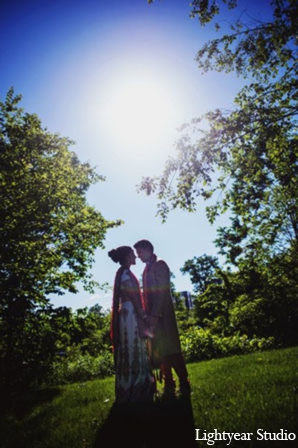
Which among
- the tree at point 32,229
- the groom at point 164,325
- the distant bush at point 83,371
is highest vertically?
the tree at point 32,229

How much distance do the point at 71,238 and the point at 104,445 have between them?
32.8 feet

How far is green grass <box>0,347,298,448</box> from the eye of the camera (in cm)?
327

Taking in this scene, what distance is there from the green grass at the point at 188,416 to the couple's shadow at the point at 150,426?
0.01 metres

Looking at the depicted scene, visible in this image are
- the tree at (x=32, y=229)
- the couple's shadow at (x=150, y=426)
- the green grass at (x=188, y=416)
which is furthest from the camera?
the tree at (x=32, y=229)

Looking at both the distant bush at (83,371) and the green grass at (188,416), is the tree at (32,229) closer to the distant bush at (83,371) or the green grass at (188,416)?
the distant bush at (83,371)

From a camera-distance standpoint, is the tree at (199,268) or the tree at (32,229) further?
the tree at (199,268)

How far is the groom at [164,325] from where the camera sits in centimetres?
482

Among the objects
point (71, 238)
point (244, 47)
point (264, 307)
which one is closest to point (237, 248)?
point (264, 307)

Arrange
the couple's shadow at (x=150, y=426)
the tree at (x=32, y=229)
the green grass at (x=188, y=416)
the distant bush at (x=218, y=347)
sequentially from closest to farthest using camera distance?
the couple's shadow at (x=150, y=426) → the green grass at (x=188, y=416) → the tree at (x=32, y=229) → the distant bush at (x=218, y=347)

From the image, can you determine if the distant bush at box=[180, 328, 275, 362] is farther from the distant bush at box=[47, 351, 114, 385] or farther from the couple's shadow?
the couple's shadow

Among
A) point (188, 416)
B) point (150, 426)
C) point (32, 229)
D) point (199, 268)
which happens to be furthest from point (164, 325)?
point (199, 268)

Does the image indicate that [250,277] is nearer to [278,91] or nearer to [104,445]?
[278,91]

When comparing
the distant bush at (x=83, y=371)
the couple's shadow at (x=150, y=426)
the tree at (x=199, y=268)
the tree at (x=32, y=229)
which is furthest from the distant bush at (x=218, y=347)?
the tree at (x=199, y=268)

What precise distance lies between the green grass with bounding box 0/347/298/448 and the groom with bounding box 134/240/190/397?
47 centimetres
